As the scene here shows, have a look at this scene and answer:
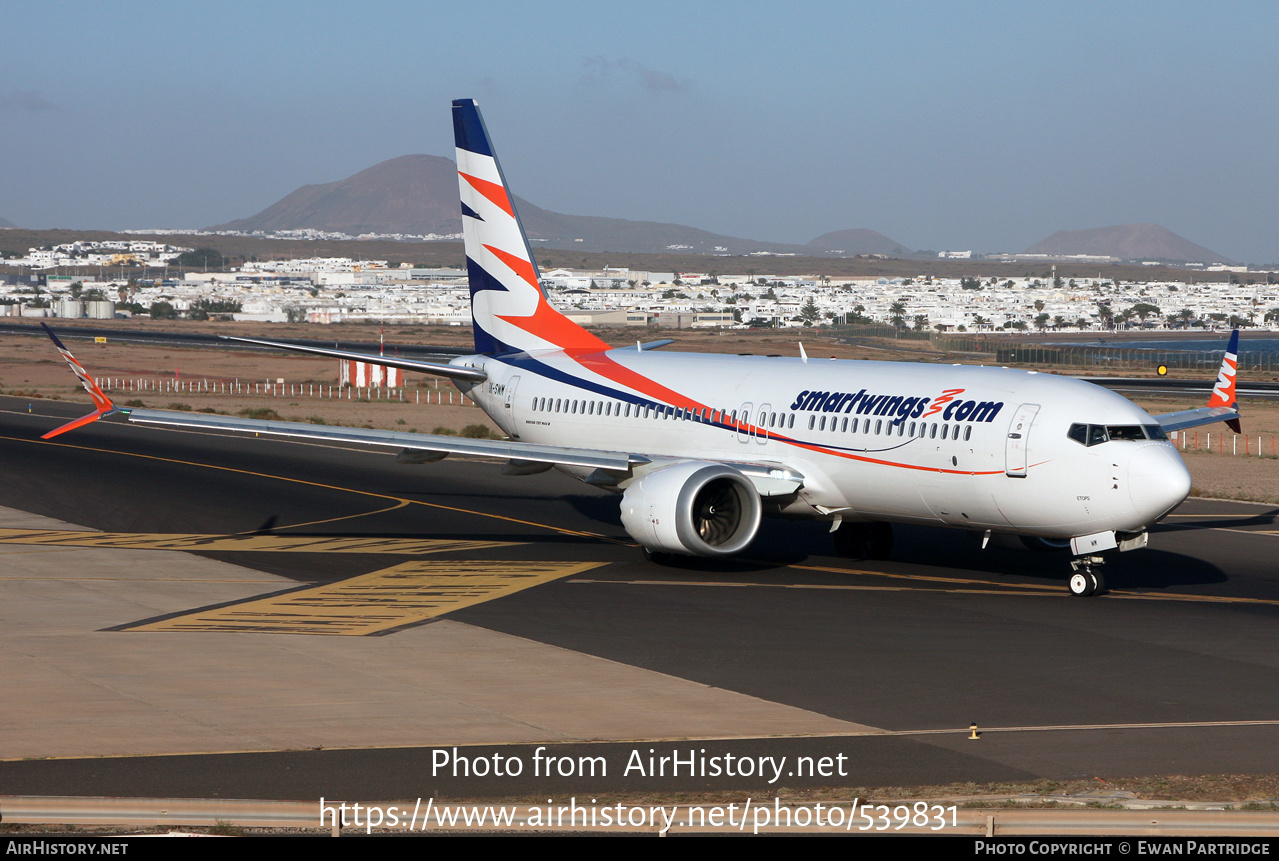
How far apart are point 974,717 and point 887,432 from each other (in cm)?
1176

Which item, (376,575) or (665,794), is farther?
(376,575)

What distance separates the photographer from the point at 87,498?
43656 mm

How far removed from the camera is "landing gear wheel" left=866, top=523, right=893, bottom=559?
34312 mm

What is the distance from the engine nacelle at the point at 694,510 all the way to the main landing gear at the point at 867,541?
4.03m

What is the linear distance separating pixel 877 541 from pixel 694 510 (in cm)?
579

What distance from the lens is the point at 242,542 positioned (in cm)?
3581

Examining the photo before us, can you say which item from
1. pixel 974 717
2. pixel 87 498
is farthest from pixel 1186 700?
pixel 87 498

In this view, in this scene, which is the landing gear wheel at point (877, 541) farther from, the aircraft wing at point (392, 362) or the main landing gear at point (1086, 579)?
the aircraft wing at point (392, 362)

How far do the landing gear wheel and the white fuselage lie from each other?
220 cm

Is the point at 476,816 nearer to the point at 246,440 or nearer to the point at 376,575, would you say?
the point at 376,575

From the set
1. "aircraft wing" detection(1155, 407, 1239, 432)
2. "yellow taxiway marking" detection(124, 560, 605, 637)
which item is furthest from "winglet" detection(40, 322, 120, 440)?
"aircraft wing" detection(1155, 407, 1239, 432)

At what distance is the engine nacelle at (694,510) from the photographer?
1209 inches

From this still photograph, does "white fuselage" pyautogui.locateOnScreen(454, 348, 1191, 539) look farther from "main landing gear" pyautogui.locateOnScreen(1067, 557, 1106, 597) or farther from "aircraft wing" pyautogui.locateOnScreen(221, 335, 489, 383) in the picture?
"aircraft wing" pyautogui.locateOnScreen(221, 335, 489, 383)

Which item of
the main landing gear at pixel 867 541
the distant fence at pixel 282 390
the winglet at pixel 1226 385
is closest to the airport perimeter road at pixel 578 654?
the main landing gear at pixel 867 541
